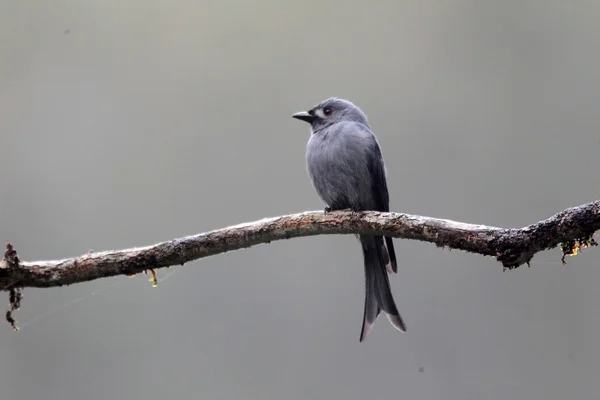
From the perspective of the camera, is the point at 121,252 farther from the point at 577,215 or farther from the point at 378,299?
the point at 577,215

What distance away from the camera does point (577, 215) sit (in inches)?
77.5

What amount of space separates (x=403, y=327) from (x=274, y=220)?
992 mm

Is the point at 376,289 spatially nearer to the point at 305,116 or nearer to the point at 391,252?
the point at 391,252

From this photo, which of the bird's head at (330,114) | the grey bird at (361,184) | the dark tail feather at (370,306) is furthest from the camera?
the bird's head at (330,114)

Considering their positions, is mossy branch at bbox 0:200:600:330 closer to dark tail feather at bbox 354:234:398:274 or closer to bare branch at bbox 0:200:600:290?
bare branch at bbox 0:200:600:290

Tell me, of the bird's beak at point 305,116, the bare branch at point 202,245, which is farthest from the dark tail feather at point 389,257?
the bird's beak at point 305,116

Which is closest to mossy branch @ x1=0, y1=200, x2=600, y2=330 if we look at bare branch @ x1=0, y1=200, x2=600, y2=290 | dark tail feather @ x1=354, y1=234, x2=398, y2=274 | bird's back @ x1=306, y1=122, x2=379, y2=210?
bare branch @ x1=0, y1=200, x2=600, y2=290

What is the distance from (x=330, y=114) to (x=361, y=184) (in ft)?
2.14

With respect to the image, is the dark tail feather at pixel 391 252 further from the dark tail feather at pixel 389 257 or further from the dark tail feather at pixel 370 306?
the dark tail feather at pixel 370 306

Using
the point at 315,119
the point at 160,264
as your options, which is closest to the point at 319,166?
the point at 315,119

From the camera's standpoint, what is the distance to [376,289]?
3.25 meters

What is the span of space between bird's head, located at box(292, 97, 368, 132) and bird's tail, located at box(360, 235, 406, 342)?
738 mm

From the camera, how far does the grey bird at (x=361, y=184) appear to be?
126 inches

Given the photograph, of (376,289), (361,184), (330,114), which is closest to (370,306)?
(376,289)
